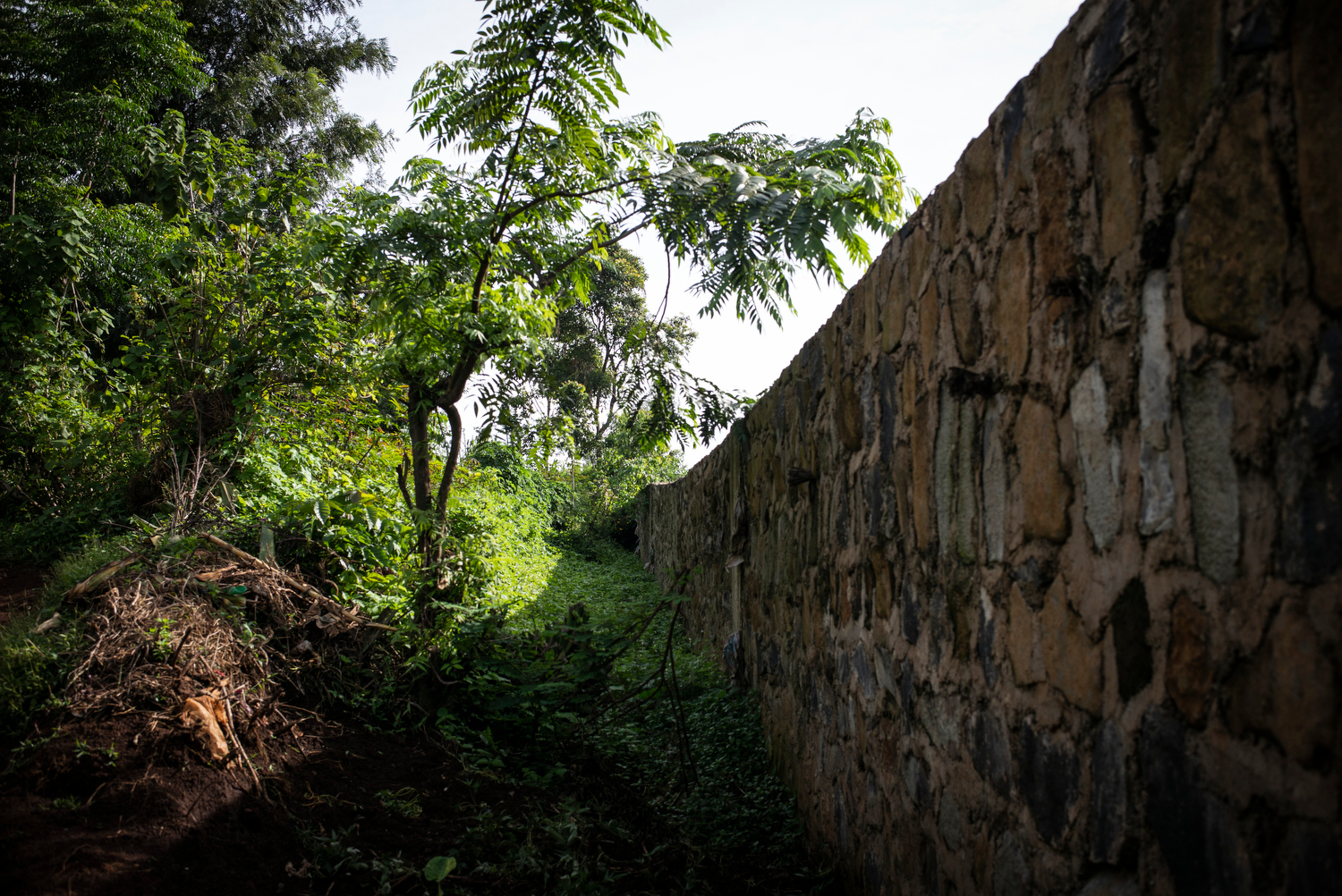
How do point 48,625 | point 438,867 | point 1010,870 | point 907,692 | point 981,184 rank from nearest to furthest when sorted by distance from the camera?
point 1010,870
point 981,184
point 907,692
point 438,867
point 48,625

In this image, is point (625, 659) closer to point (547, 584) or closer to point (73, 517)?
point (547, 584)

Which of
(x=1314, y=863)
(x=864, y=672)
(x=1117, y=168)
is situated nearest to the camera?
(x=1314, y=863)

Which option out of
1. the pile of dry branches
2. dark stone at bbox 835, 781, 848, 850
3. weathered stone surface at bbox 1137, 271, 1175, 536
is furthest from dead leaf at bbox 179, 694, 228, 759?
weathered stone surface at bbox 1137, 271, 1175, 536

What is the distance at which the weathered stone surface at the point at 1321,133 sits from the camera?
76 centimetres

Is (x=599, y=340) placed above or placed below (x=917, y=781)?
above

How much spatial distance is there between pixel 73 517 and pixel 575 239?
190 inches

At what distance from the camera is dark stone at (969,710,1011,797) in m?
1.46

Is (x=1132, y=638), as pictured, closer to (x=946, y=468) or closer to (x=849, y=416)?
(x=946, y=468)

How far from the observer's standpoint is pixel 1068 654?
4.11ft

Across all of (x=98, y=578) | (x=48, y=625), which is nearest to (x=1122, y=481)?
(x=48, y=625)

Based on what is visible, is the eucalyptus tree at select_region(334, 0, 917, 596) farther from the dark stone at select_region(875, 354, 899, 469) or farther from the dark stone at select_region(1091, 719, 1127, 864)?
the dark stone at select_region(1091, 719, 1127, 864)

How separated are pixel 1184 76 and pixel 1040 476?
66 cm

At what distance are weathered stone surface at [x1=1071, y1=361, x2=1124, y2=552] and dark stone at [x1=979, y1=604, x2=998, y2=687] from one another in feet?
1.37

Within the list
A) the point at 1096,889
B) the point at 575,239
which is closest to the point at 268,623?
the point at 575,239
